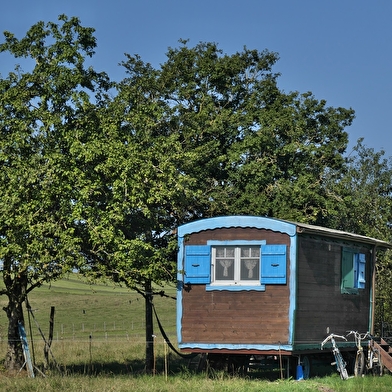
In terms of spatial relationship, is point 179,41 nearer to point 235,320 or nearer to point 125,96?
Answer: point 125,96

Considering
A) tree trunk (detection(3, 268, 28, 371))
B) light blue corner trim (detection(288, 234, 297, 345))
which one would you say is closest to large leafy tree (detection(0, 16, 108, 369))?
tree trunk (detection(3, 268, 28, 371))

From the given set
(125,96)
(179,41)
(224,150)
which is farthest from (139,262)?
(179,41)

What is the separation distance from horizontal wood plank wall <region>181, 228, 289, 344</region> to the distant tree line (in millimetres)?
1646

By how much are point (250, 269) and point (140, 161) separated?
179 inches

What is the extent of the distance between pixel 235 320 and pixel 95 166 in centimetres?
594

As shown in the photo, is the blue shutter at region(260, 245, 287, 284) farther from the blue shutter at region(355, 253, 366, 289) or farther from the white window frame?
the blue shutter at region(355, 253, 366, 289)

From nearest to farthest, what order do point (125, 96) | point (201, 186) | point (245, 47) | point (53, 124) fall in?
point (53, 124) → point (125, 96) → point (201, 186) → point (245, 47)

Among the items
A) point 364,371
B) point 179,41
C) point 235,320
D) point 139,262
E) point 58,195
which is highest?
point 179,41

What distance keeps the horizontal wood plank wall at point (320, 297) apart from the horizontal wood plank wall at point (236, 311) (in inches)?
21.0

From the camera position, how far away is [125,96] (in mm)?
25000

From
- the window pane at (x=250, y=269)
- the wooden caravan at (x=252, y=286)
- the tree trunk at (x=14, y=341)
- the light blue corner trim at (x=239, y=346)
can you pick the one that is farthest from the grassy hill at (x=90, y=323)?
the window pane at (x=250, y=269)

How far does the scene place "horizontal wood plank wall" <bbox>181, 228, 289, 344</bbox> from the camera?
21.3 meters

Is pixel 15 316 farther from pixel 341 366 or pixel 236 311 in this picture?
pixel 341 366

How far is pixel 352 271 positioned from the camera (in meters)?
24.9
